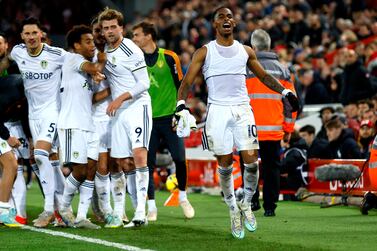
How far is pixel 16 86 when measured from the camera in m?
12.6

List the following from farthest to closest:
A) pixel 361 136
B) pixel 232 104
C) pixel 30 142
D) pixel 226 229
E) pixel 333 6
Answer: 1. pixel 333 6
2. pixel 361 136
3. pixel 30 142
4. pixel 226 229
5. pixel 232 104

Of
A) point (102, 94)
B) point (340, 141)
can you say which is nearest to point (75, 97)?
point (102, 94)

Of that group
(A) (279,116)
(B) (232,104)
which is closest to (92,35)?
(B) (232,104)

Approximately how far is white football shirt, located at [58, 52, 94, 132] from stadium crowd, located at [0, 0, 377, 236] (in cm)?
152

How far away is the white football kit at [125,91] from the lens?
465 inches

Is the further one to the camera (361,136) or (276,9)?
(276,9)

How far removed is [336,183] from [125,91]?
4.96 m

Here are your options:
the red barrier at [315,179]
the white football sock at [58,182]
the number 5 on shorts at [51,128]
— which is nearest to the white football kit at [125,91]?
the number 5 on shorts at [51,128]

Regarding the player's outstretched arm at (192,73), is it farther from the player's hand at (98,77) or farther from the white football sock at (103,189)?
the white football sock at (103,189)

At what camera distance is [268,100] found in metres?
13.6

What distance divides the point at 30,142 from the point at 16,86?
2.65ft

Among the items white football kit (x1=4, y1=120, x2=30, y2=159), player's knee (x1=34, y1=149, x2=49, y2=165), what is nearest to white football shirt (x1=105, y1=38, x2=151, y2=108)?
player's knee (x1=34, y1=149, x2=49, y2=165)

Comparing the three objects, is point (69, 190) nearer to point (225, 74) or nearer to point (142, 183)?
point (142, 183)

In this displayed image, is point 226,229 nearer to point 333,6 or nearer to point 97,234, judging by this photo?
point 97,234
